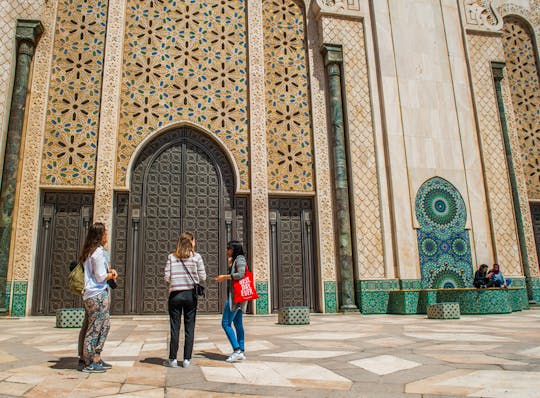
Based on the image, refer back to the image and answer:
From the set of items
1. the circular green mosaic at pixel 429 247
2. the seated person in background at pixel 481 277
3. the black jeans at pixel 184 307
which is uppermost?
the circular green mosaic at pixel 429 247

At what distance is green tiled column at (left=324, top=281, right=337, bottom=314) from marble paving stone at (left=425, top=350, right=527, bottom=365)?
4.74 meters

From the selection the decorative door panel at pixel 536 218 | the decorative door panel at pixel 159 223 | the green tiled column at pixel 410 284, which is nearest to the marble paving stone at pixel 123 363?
the decorative door panel at pixel 159 223

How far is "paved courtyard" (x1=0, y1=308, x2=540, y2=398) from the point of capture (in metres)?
2.35

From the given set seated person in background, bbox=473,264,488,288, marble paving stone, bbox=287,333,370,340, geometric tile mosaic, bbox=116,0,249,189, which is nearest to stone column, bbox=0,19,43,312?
geometric tile mosaic, bbox=116,0,249,189

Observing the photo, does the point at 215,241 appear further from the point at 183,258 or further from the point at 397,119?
the point at 183,258

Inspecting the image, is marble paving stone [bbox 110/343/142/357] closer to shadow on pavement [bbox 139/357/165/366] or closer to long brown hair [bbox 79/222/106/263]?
shadow on pavement [bbox 139/357/165/366]

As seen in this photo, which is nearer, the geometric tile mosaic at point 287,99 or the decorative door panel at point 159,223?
the decorative door panel at point 159,223

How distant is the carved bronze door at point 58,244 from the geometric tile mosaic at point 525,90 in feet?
30.2

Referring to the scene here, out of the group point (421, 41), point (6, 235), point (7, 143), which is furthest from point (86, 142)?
point (421, 41)

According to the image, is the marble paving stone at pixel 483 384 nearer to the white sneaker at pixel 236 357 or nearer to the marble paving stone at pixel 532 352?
the marble paving stone at pixel 532 352

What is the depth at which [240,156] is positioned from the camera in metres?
8.45

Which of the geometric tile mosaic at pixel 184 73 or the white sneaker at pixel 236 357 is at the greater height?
the geometric tile mosaic at pixel 184 73

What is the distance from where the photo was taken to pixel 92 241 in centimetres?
308

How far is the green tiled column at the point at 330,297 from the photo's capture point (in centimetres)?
807
